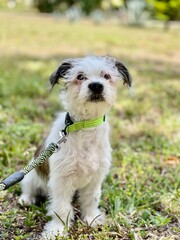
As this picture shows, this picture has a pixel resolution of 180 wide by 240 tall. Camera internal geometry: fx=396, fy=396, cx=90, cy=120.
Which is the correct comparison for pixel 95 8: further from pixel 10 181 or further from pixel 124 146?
pixel 10 181

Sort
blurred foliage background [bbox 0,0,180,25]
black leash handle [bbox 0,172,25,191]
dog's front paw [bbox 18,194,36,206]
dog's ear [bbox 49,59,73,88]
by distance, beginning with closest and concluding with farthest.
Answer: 1. black leash handle [bbox 0,172,25,191]
2. dog's ear [bbox 49,59,73,88]
3. dog's front paw [bbox 18,194,36,206]
4. blurred foliage background [bbox 0,0,180,25]

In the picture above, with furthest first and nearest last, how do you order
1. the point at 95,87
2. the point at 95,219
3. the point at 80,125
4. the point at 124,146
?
the point at 124,146
the point at 95,219
the point at 80,125
the point at 95,87

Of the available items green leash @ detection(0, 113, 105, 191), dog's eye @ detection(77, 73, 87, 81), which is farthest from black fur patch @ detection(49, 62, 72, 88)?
green leash @ detection(0, 113, 105, 191)

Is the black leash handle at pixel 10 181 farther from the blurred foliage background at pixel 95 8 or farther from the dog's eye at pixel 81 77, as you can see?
the blurred foliage background at pixel 95 8

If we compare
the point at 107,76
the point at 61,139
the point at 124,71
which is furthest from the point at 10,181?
the point at 124,71

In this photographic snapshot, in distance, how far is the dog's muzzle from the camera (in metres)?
2.83

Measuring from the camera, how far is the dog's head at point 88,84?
2.85m

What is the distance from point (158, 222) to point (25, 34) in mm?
13144

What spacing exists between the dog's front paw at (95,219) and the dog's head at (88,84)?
0.83 m

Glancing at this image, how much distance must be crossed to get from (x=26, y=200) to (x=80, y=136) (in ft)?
2.78

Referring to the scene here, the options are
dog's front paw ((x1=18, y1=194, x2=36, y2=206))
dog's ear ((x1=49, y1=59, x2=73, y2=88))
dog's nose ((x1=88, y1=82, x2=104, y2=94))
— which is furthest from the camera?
dog's front paw ((x1=18, y1=194, x2=36, y2=206))

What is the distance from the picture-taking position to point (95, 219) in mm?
3146

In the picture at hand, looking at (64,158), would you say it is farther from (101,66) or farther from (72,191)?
(101,66)

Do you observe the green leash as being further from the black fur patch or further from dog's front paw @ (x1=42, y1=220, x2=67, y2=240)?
dog's front paw @ (x1=42, y1=220, x2=67, y2=240)
